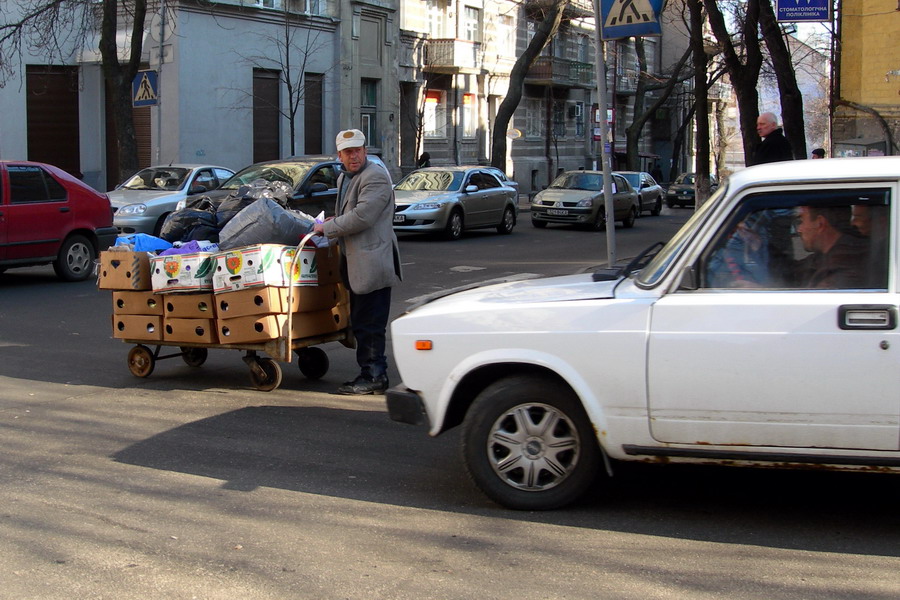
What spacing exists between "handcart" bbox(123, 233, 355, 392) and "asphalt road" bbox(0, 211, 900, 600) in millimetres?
184

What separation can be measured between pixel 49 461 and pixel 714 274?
12.6ft

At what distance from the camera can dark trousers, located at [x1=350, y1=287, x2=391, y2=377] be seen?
7656 millimetres

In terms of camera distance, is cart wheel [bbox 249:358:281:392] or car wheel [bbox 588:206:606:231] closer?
cart wheel [bbox 249:358:281:392]

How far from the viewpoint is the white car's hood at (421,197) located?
22141 mm

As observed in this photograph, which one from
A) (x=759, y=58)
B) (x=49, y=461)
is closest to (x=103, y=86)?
(x=759, y=58)

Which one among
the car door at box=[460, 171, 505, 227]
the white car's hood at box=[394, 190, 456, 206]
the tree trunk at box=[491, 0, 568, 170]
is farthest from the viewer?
the tree trunk at box=[491, 0, 568, 170]

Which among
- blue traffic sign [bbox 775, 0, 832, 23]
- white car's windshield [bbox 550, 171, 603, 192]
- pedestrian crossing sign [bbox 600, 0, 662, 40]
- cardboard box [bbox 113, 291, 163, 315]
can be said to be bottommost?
cardboard box [bbox 113, 291, 163, 315]

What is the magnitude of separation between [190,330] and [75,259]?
746 centimetres

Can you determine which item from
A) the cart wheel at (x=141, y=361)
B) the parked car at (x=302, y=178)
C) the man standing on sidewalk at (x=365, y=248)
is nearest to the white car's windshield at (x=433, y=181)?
the parked car at (x=302, y=178)

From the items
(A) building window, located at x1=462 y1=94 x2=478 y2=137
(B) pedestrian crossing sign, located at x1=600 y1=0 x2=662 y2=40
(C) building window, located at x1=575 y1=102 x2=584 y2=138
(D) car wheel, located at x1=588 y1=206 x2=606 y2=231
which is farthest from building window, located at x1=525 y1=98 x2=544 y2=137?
(B) pedestrian crossing sign, located at x1=600 y1=0 x2=662 y2=40

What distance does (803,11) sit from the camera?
57.7 ft

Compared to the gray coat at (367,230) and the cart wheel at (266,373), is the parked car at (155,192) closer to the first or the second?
the cart wheel at (266,373)

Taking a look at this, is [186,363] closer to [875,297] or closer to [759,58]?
[875,297]

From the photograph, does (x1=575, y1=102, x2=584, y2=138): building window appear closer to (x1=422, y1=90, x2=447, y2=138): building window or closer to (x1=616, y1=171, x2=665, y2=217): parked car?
(x1=422, y1=90, x2=447, y2=138): building window
